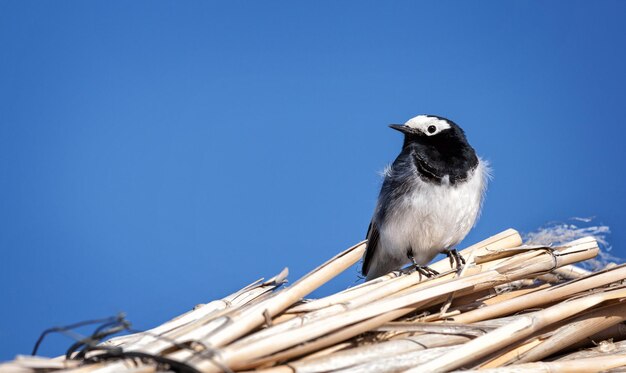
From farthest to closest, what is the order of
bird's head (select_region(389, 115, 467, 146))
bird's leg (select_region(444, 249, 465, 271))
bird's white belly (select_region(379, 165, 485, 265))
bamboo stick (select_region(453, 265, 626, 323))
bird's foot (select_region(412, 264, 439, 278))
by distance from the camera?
bird's head (select_region(389, 115, 467, 146)), bird's white belly (select_region(379, 165, 485, 265)), bird's leg (select_region(444, 249, 465, 271)), bird's foot (select_region(412, 264, 439, 278)), bamboo stick (select_region(453, 265, 626, 323))

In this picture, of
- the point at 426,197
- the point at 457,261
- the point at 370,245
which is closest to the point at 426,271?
the point at 457,261

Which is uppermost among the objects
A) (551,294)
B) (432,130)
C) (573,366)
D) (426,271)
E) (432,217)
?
(432,130)

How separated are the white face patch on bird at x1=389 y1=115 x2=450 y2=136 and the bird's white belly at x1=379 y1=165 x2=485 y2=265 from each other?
152 mm

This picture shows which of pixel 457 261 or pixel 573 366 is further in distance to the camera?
pixel 457 261

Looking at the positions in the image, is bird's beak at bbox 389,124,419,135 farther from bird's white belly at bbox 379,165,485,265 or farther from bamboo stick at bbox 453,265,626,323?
bamboo stick at bbox 453,265,626,323

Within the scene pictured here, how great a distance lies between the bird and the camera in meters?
1.74

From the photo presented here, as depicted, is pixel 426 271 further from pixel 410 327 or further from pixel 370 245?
pixel 370 245

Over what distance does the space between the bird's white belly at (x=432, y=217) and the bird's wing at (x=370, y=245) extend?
45 mm

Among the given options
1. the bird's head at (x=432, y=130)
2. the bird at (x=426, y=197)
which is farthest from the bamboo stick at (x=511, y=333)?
the bird's head at (x=432, y=130)

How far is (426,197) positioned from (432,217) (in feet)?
0.17

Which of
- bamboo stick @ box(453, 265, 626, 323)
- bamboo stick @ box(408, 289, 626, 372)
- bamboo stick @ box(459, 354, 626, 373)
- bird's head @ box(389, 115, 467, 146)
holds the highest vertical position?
bird's head @ box(389, 115, 467, 146)

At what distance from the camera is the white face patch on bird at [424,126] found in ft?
6.22

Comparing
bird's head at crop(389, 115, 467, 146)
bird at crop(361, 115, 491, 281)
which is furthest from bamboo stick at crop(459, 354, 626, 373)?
bird's head at crop(389, 115, 467, 146)

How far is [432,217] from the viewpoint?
5.69 ft
